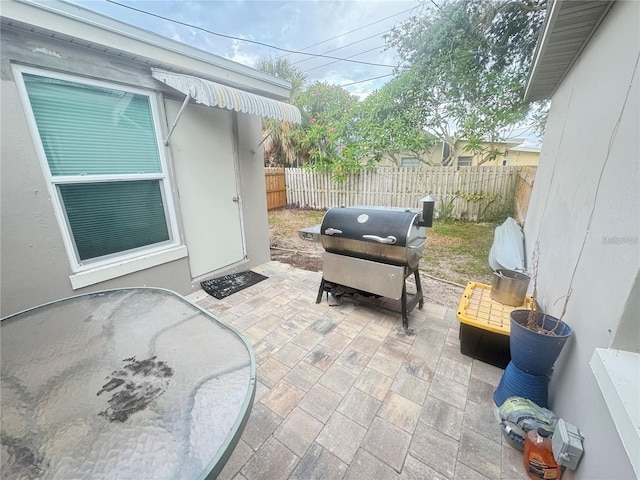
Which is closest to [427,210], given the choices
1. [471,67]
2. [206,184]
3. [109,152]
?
[206,184]

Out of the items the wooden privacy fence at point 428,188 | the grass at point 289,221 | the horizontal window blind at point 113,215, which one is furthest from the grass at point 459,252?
the horizontal window blind at point 113,215

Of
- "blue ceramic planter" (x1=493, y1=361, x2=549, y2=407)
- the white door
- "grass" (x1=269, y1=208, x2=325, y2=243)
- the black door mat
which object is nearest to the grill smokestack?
"blue ceramic planter" (x1=493, y1=361, x2=549, y2=407)

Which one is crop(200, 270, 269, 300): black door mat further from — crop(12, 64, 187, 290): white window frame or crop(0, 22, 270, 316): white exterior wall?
crop(0, 22, 270, 316): white exterior wall

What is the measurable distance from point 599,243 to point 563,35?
253 centimetres

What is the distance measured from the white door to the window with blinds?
0.24 metres

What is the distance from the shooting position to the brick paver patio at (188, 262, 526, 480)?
1.36 metres

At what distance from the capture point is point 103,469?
668 mm

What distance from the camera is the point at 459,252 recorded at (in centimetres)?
475

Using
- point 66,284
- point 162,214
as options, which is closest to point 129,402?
point 66,284

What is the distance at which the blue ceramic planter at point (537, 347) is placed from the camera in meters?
1.33

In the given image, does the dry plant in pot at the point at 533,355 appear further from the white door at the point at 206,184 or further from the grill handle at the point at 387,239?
the white door at the point at 206,184

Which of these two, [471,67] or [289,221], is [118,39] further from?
[471,67]

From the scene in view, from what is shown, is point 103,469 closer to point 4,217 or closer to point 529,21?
point 4,217

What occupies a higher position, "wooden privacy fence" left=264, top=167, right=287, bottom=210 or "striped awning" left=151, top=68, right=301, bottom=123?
"striped awning" left=151, top=68, right=301, bottom=123
